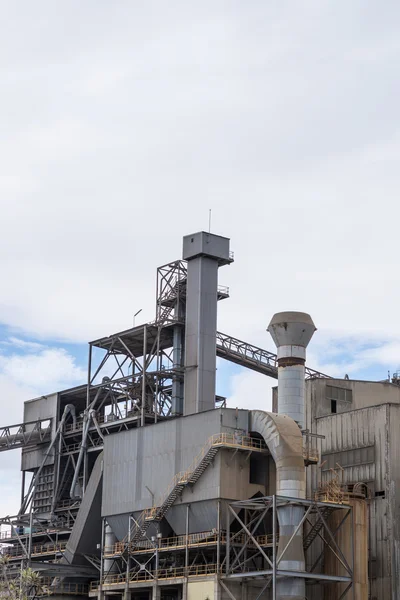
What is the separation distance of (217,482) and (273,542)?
5.21 metres

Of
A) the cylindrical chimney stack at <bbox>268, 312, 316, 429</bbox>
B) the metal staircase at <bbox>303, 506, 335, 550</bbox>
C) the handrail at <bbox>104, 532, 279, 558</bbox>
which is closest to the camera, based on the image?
the handrail at <bbox>104, 532, 279, 558</bbox>

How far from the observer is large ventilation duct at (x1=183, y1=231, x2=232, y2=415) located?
2785 inches

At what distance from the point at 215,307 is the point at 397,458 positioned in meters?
17.7

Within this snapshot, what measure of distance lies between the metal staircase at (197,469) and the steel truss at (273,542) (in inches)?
117

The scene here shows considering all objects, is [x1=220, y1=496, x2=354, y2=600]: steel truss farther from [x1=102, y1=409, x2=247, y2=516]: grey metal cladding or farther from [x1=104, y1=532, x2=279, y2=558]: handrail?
[x1=102, y1=409, x2=247, y2=516]: grey metal cladding

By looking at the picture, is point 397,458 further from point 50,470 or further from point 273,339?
point 50,470

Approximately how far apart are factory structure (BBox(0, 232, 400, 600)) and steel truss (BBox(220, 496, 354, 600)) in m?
0.10

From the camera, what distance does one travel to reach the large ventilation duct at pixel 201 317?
70.8 m

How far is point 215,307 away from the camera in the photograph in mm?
72062

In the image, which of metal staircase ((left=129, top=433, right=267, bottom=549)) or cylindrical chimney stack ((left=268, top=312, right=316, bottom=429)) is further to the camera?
cylindrical chimney stack ((left=268, top=312, right=316, bottom=429))

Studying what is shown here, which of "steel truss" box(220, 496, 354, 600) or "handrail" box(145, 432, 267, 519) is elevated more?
"handrail" box(145, 432, 267, 519)

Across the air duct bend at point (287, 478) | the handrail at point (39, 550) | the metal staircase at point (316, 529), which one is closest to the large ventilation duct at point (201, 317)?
the air duct bend at point (287, 478)

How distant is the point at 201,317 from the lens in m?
71.2

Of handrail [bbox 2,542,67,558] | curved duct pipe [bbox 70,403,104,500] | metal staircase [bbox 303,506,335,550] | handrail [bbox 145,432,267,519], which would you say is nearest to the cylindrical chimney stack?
handrail [bbox 145,432,267,519]
